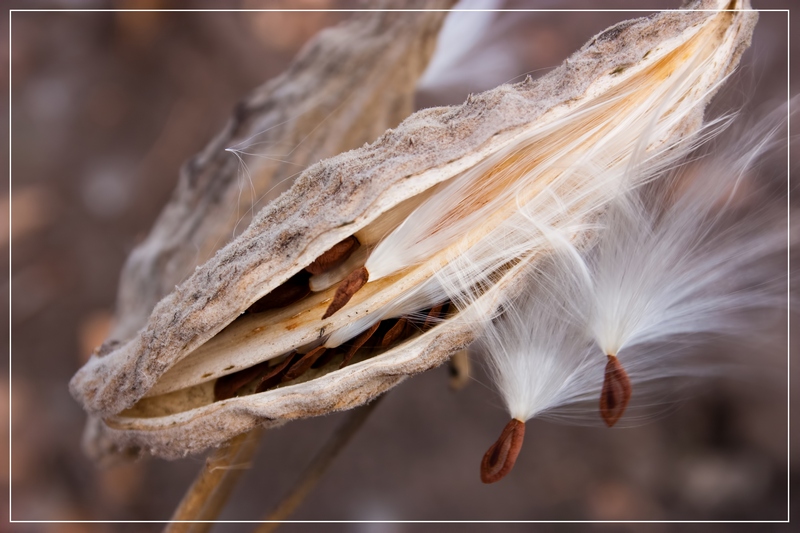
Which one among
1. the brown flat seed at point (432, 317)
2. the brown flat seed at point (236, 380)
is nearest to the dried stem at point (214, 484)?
the brown flat seed at point (236, 380)

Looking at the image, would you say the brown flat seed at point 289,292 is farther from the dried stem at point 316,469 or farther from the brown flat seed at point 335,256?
the dried stem at point 316,469

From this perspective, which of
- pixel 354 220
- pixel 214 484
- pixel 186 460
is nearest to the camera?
pixel 354 220

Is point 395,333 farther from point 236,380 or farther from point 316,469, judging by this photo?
point 316,469

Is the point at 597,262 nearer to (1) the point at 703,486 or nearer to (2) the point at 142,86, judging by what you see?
(1) the point at 703,486

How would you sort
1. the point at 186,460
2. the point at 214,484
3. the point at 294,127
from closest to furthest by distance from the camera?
1. the point at 214,484
2. the point at 294,127
3. the point at 186,460

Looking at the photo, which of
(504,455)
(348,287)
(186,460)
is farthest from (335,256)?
(186,460)
